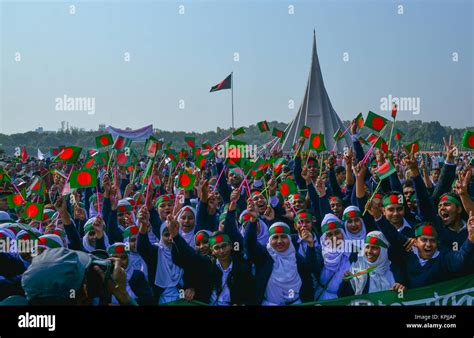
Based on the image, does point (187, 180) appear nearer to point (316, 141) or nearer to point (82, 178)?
point (82, 178)

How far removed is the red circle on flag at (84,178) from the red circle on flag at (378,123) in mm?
3603

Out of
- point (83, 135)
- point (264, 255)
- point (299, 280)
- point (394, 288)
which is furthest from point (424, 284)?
point (83, 135)

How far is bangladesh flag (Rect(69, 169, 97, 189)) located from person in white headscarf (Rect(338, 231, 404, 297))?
9.26 feet

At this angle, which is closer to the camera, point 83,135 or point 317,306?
point 317,306

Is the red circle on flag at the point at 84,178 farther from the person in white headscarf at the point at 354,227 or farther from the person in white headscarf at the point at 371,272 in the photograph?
the person in white headscarf at the point at 371,272

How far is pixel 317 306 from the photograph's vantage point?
18.5 ft

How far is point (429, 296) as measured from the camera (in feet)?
18.2

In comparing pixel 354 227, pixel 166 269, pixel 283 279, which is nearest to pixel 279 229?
pixel 283 279

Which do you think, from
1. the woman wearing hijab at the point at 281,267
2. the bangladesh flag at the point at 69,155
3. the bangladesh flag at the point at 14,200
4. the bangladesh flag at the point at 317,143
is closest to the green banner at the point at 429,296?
the woman wearing hijab at the point at 281,267

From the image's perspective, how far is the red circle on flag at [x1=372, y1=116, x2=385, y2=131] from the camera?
755 cm

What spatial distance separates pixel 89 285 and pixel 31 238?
7.87 feet

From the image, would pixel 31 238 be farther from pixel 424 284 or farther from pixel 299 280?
pixel 424 284

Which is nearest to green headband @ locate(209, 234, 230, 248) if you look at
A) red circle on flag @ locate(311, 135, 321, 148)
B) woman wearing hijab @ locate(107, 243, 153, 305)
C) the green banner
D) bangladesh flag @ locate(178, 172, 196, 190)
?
woman wearing hijab @ locate(107, 243, 153, 305)

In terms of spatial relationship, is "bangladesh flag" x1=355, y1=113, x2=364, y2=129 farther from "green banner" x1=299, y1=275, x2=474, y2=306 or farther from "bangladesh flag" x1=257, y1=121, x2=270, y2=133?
"green banner" x1=299, y1=275, x2=474, y2=306
